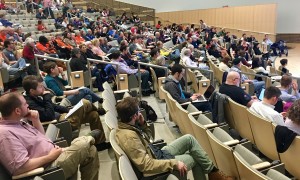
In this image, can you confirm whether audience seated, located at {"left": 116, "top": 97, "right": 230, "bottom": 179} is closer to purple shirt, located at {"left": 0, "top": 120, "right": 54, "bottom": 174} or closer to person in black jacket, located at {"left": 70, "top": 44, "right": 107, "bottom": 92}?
purple shirt, located at {"left": 0, "top": 120, "right": 54, "bottom": 174}

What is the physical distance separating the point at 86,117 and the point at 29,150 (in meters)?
1.30

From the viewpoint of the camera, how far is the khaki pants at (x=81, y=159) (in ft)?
7.45

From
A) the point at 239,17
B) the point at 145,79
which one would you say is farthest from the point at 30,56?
the point at 239,17

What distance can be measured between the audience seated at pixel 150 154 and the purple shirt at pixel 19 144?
2.05ft

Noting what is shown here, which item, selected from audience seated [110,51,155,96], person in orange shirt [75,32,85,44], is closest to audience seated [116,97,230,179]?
audience seated [110,51,155,96]

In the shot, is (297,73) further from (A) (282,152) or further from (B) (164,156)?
(B) (164,156)

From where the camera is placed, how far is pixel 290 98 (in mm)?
4250

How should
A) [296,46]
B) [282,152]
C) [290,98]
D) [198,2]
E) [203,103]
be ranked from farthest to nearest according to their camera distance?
[198,2]
[296,46]
[290,98]
[203,103]
[282,152]

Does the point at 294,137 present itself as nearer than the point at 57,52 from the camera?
Yes

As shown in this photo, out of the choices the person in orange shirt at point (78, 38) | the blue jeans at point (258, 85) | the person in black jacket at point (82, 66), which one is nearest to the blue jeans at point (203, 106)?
the person in black jacket at point (82, 66)

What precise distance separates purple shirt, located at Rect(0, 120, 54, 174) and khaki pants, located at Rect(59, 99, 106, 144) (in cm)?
85

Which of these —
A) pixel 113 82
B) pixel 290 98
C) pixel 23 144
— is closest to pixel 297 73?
pixel 290 98

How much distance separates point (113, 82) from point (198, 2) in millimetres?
13362

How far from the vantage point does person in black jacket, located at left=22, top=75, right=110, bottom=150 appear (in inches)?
119
